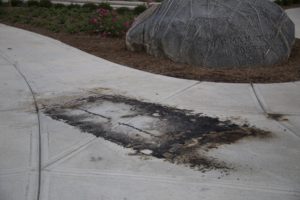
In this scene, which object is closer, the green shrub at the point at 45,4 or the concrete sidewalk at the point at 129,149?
the concrete sidewalk at the point at 129,149

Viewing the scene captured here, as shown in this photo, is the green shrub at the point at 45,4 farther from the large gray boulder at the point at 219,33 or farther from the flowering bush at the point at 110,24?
the large gray boulder at the point at 219,33

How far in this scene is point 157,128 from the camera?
191 inches

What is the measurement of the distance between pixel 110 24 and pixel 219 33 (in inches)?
155

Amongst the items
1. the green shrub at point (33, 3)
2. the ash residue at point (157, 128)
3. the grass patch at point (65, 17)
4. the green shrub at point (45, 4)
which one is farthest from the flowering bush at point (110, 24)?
the ash residue at point (157, 128)

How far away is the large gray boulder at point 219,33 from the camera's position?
24.8 ft

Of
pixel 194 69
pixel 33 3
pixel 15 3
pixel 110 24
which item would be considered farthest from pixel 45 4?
pixel 194 69

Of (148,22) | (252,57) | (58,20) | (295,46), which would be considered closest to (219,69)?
(252,57)

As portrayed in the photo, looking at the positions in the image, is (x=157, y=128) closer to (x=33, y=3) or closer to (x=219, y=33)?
(x=219, y=33)

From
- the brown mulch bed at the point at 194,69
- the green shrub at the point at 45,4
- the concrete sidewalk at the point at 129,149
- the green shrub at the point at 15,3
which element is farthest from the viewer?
the green shrub at the point at 15,3

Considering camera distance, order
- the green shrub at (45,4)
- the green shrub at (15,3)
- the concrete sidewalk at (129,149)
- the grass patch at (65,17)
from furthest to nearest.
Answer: the green shrub at (15,3) → the green shrub at (45,4) → the grass patch at (65,17) → the concrete sidewalk at (129,149)

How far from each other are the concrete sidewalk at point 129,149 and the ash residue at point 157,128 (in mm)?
128

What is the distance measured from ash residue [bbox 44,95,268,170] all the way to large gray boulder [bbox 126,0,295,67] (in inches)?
89.0

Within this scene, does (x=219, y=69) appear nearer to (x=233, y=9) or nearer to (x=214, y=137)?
(x=233, y=9)

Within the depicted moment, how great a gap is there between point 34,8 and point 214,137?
11.5 metres
